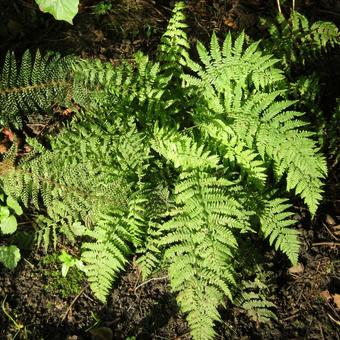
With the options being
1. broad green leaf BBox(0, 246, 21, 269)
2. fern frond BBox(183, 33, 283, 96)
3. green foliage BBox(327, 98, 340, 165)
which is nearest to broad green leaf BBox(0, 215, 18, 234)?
broad green leaf BBox(0, 246, 21, 269)

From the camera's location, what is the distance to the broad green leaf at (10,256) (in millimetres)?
3250

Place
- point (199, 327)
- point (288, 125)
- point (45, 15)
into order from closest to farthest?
point (199, 327) < point (288, 125) < point (45, 15)

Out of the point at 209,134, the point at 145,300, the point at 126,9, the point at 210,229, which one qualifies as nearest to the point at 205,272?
A: the point at 210,229

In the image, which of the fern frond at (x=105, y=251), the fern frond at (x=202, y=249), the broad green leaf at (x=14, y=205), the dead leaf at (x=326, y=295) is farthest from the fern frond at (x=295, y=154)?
the broad green leaf at (x=14, y=205)

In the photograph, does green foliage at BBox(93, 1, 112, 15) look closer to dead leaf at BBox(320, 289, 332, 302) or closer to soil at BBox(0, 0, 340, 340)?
soil at BBox(0, 0, 340, 340)

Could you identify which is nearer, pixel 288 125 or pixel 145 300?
pixel 288 125

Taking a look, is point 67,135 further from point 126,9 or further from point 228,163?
point 126,9

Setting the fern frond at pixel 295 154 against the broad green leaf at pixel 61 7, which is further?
the fern frond at pixel 295 154

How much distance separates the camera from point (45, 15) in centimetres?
412

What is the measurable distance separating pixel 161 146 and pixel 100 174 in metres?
0.50

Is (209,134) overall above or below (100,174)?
above

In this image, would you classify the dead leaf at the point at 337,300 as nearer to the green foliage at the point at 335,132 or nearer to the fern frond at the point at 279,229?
the fern frond at the point at 279,229

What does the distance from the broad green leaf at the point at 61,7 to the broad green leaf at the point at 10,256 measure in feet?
6.42

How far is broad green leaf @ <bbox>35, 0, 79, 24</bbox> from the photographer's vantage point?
2088 millimetres
